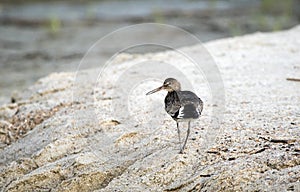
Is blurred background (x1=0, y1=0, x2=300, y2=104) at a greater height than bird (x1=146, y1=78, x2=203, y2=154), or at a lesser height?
greater

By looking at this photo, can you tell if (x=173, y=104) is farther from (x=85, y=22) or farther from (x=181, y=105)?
(x=85, y=22)

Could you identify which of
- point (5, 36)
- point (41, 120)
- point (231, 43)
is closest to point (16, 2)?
point (5, 36)

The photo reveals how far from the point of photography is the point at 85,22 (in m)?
12.1

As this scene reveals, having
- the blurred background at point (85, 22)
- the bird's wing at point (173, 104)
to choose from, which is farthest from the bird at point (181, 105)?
the blurred background at point (85, 22)

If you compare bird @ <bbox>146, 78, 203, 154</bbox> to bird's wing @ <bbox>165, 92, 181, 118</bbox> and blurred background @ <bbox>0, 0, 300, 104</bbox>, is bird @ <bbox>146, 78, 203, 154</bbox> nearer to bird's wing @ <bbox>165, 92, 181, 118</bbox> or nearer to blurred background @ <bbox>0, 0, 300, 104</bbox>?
bird's wing @ <bbox>165, 92, 181, 118</bbox>

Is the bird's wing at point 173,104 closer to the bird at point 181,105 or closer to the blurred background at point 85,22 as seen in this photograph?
the bird at point 181,105

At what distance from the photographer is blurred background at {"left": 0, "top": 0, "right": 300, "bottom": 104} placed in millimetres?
9164

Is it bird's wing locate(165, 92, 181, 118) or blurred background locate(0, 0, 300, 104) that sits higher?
→ blurred background locate(0, 0, 300, 104)

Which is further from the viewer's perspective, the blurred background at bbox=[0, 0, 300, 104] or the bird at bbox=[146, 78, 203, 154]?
the blurred background at bbox=[0, 0, 300, 104]

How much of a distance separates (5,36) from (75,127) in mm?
7017

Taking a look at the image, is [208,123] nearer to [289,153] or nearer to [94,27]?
[289,153]

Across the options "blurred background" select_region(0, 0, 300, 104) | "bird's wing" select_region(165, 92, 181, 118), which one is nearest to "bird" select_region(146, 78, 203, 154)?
"bird's wing" select_region(165, 92, 181, 118)

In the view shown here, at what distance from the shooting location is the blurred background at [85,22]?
9164 millimetres

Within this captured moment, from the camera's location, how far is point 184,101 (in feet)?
11.7
